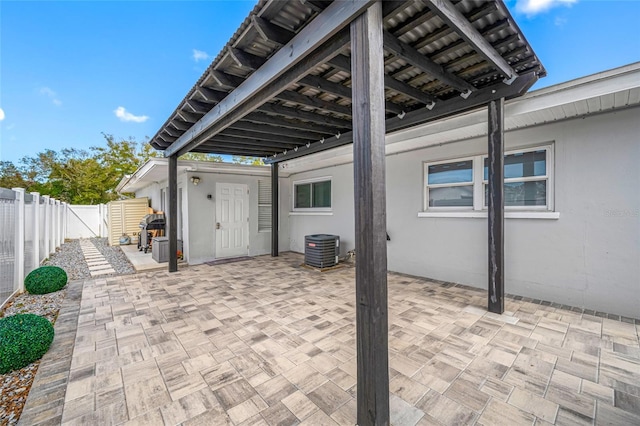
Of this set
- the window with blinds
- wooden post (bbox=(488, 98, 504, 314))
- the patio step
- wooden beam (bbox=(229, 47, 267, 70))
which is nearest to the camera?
wooden beam (bbox=(229, 47, 267, 70))

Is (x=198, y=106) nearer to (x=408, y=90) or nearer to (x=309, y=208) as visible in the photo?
(x=408, y=90)

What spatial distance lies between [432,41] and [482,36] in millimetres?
465

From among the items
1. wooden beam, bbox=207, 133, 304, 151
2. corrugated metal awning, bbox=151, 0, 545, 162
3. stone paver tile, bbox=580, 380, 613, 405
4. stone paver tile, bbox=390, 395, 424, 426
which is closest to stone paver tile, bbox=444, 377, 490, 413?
stone paver tile, bbox=390, 395, 424, 426

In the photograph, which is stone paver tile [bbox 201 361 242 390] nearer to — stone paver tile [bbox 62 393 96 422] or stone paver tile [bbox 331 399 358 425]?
stone paver tile [bbox 62 393 96 422]

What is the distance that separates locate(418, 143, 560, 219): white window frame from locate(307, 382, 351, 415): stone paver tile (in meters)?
3.78

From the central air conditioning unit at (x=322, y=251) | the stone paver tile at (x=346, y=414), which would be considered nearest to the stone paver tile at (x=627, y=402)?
the stone paver tile at (x=346, y=414)

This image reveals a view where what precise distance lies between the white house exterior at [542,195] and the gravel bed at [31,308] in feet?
10.2

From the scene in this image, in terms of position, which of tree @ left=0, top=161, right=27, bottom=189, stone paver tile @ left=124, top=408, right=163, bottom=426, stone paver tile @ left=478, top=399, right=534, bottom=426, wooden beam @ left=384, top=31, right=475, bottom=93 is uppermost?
tree @ left=0, top=161, right=27, bottom=189

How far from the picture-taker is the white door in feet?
24.4

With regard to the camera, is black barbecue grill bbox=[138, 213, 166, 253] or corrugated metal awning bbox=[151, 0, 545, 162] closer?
corrugated metal awning bbox=[151, 0, 545, 162]

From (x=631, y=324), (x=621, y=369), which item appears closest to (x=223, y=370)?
(x=621, y=369)

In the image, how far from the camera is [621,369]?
2.30 m

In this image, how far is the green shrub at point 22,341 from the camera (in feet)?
7.59

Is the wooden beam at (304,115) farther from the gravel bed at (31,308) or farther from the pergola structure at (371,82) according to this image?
the gravel bed at (31,308)
